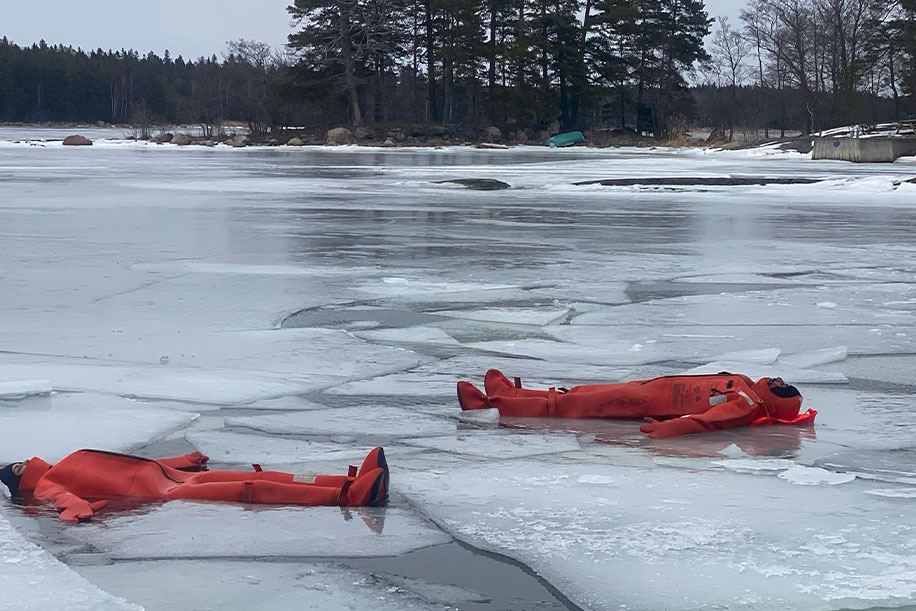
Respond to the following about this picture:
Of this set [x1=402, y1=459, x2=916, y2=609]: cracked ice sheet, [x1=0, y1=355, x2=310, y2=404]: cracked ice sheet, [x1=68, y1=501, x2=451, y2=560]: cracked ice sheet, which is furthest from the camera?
[x1=0, y1=355, x2=310, y2=404]: cracked ice sheet

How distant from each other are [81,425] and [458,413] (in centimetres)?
144

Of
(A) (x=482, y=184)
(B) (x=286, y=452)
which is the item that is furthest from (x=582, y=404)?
(A) (x=482, y=184)

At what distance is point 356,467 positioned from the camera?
365 cm

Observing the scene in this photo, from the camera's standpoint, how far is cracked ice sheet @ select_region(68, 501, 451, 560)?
291cm

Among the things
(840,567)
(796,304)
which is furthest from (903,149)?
(840,567)

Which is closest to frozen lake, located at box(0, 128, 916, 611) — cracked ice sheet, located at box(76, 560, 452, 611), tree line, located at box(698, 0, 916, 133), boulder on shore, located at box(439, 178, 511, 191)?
cracked ice sheet, located at box(76, 560, 452, 611)

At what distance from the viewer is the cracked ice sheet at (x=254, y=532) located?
2.91 m

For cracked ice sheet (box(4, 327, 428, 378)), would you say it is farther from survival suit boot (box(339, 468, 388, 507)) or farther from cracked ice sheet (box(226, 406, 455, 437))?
survival suit boot (box(339, 468, 388, 507))

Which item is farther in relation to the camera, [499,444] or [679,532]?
[499,444]

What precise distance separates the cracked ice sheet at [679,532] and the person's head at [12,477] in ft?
3.88

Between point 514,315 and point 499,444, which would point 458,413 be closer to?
point 499,444

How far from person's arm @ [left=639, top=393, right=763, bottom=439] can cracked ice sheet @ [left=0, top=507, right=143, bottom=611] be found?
2222mm

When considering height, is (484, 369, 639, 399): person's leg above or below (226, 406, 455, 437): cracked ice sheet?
above

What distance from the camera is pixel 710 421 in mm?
4184
